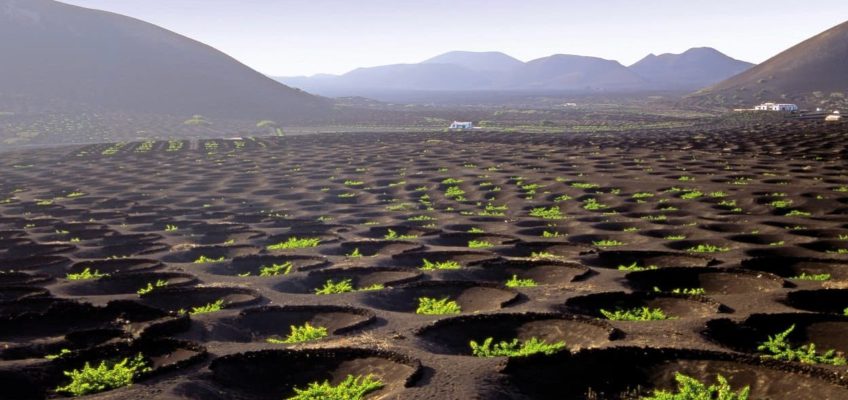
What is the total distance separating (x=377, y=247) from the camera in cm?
2123

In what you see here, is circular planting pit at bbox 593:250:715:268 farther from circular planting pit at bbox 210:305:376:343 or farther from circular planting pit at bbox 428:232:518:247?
circular planting pit at bbox 210:305:376:343

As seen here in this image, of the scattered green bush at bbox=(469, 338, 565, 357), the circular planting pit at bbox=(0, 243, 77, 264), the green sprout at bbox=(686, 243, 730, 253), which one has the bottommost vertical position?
the circular planting pit at bbox=(0, 243, 77, 264)

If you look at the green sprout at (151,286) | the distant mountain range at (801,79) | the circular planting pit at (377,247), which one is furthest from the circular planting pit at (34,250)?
the distant mountain range at (801,79)

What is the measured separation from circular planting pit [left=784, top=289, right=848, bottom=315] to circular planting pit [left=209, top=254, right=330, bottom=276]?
34.6 feet

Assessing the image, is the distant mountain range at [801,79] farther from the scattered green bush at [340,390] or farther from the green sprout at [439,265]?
the scattered green bush at [340,390]

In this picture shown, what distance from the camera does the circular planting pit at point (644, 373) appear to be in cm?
959

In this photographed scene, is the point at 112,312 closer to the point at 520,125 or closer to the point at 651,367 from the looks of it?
the point at 651,367

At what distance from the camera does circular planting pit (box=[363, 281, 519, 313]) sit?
14648 mm

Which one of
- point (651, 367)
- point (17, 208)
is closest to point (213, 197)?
point (17, 208)

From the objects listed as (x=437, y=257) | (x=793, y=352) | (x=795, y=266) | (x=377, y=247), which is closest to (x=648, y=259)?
(x=795, y=266)

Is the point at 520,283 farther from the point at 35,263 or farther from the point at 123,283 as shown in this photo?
the point at 35,263

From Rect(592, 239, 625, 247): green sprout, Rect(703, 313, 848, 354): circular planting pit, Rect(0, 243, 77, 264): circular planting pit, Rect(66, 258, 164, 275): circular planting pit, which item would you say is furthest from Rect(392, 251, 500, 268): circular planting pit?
Rect(0, 243, 77, 264): circular planting pit

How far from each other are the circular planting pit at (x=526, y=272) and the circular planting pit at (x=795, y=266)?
3846 mm

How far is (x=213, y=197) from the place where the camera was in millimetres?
35406
